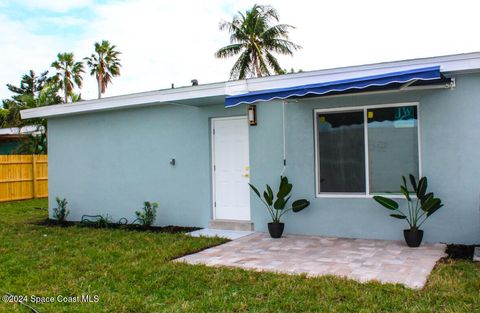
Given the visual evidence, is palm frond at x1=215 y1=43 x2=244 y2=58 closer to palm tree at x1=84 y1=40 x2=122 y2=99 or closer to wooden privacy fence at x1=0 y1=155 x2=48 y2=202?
palm tree at x1=84 y1=40 x2=122 y2=99

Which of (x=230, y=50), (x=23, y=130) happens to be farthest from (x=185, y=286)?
(x=230, y=50)

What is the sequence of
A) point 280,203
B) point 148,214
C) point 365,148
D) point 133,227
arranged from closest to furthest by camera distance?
1. point 365,148
2. point 280,203
3. point 148,214
4. point 133,227

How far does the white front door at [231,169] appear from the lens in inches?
369

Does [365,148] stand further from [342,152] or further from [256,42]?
[256,42]

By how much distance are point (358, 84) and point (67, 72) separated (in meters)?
31.1

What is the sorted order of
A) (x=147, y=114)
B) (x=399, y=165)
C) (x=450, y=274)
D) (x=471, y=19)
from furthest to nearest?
(x=471, y=19), (x=147, y=114), (x=399, y=165), (x=450, y=274)

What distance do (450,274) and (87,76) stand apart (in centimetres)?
3361

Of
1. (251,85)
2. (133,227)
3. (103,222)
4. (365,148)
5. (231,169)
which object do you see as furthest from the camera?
(103,222)

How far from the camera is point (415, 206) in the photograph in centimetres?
764

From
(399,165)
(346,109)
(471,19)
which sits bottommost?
(399,165)

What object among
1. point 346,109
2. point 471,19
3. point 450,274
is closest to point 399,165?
point 346,109

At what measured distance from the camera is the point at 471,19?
1376cm

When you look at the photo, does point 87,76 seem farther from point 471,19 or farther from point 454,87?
point 454,87

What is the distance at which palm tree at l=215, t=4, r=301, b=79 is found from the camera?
30.6 meters
